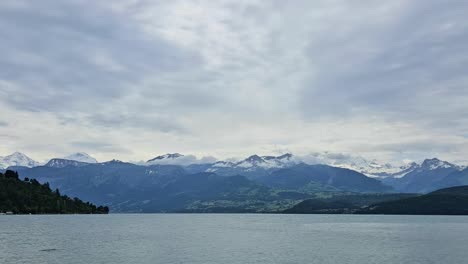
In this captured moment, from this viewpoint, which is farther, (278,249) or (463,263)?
(278,249)

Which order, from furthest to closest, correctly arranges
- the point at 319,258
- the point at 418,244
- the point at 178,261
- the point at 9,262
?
the point at 418,244
the point at 319,258
the point at 178,261
the point at 9,262

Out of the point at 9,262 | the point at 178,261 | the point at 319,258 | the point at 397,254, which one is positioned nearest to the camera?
the point at 9,262

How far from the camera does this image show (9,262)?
10450cm

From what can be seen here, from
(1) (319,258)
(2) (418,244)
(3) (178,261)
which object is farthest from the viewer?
(2) (418,244)

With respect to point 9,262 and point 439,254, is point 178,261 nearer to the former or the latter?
point 9,262

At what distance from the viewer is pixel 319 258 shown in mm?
121875

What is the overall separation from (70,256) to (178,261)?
29.8 meters

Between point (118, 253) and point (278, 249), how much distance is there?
49.9 m

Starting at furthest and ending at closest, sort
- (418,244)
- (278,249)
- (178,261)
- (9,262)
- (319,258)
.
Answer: (418,244) < (278,249) < (319,258) < (178,261) < (9,262)

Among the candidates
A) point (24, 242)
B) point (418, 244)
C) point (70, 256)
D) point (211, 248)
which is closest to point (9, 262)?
point (70, 256)

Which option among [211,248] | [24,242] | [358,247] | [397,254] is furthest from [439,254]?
[24,242]

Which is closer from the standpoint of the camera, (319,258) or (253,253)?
(319,258)

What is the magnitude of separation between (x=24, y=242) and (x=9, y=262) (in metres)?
51.3

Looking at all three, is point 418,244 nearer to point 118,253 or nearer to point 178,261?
point 178,261
